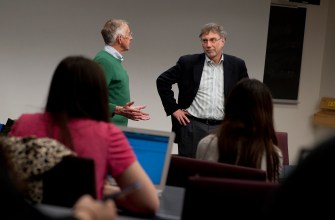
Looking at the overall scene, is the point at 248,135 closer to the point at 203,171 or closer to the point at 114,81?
the point at 203,171

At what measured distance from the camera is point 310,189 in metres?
1.30

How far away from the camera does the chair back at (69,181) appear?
5.68ft

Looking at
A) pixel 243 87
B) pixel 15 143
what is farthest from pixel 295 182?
pixel 243 87

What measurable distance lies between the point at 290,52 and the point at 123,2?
7.18ft

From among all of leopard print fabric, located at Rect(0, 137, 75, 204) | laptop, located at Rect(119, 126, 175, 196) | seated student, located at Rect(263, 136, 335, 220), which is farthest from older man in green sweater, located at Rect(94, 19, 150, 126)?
seated student, located at Rect(263, 136, 335, 220)

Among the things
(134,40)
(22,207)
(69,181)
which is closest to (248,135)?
(69,181)

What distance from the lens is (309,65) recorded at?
6629mm

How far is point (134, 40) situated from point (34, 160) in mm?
3880

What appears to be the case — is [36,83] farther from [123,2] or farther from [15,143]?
[15,143]

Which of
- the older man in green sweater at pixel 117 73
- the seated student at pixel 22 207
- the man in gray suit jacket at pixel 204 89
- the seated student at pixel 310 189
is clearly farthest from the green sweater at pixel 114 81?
the seated student at pixel 310 189

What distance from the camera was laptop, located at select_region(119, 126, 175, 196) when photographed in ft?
7.36

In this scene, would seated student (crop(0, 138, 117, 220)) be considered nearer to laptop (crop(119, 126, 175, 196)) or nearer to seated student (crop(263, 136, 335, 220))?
seated student (crop(263, 136, 335, 220))

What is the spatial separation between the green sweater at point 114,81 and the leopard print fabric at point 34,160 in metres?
2.21

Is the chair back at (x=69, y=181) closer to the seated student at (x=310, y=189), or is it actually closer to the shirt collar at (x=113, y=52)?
the seated student at (x=310, y=189)
